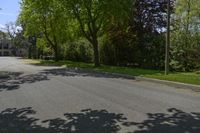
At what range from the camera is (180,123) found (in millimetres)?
8922

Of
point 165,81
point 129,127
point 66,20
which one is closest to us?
point 129,127

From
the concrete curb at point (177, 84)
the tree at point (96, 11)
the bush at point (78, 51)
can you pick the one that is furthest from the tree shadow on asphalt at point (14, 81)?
the bush at point (78, 51)

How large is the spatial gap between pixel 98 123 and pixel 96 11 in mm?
28661

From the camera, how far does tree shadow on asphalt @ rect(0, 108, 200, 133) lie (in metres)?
8.37

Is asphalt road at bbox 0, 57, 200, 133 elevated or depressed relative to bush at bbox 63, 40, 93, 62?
depressed

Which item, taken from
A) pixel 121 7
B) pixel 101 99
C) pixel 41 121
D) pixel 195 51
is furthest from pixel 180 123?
pixel 121 7

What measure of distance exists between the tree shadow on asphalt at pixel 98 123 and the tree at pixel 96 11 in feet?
83.4

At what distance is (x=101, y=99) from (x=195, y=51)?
1858 centimetres

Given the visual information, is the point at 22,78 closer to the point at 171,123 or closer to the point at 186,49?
→ the point at 186,49

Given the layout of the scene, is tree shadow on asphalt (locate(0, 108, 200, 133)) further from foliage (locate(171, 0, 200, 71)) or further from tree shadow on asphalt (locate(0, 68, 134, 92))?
A: foliage (locate(171, 0, 200, 71))

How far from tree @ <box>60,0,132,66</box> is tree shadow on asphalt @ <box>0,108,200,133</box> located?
1000 inches

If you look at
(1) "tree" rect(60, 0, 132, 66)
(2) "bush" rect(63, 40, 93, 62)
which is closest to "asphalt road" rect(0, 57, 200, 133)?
(1) "tree" rect(60, 0, 132, 66)

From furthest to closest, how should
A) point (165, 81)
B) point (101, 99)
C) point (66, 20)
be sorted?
point (66, 20) → point (165, 81) → point (101, 99)

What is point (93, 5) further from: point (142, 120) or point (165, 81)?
point (142, 120)
